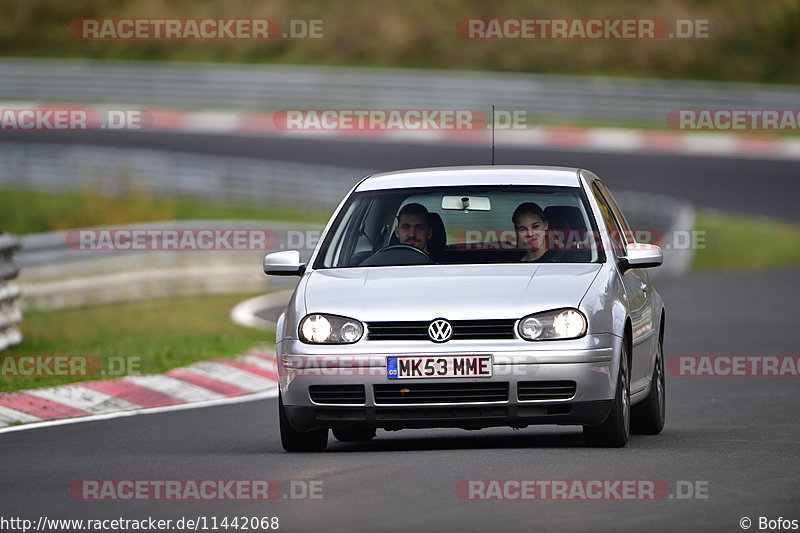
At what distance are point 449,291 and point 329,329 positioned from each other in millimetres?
669

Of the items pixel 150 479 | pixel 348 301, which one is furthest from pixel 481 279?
pixel 150 479

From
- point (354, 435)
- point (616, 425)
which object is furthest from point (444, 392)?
point (354, 435)

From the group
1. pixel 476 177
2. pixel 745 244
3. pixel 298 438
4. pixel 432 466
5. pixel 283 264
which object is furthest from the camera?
pixel 745 244

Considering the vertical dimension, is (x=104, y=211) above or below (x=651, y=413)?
above

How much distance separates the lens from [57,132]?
44594 mm

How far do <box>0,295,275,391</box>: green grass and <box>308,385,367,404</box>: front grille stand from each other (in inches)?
170

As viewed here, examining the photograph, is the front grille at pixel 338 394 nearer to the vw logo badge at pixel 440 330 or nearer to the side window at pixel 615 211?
the vw logo badge at pixel 440 330

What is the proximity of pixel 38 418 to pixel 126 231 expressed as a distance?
12.6 metres

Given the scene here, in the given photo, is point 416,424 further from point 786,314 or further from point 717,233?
point 717,233

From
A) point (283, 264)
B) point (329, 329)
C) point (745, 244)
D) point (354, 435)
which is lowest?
point (745, 244)

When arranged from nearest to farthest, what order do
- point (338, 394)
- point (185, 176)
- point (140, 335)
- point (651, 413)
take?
point (338, 394)
point (651, 413)
point (140, 335)
point (185, 176)

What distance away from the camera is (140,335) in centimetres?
1819

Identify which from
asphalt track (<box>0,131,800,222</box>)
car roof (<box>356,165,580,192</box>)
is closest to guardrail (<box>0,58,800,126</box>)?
asphalt track (<box>0,131,800,222</box>)

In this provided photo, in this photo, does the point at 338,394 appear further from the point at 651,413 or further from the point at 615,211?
the point at 615,211
